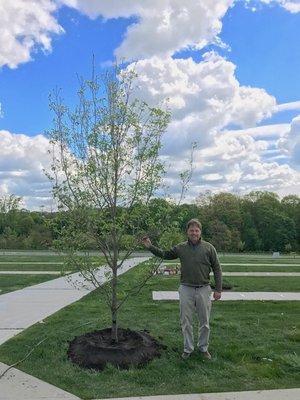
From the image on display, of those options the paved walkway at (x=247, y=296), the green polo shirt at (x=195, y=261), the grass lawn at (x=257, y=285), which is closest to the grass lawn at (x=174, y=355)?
the green polo shirt at (x=195, y=261)

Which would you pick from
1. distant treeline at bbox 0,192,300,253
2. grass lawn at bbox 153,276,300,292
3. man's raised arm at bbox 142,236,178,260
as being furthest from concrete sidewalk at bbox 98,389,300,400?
distant treeline at bbox 0,192,300,253

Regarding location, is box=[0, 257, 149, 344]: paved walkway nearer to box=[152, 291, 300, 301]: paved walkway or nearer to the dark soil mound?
the dark soil mound

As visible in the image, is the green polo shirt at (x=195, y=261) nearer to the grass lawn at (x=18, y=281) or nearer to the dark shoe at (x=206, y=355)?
the dark shoe at (x=206, y=355)

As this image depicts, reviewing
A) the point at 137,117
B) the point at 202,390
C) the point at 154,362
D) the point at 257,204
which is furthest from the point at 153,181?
the point at 257,204

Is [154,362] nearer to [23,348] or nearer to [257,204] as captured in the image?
[23,348]

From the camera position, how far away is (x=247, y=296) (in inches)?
489

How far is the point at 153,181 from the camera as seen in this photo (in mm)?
6609

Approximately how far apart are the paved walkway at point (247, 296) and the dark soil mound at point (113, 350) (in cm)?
526

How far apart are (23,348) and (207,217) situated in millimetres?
64580

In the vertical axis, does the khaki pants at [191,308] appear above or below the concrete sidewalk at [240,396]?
above

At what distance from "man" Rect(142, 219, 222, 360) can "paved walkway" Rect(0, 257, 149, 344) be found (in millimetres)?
1245

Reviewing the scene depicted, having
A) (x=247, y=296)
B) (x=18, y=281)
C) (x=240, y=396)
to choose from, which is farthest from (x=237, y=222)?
(x=240, y=396)

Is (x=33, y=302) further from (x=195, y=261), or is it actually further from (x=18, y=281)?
(x=195, y=261)

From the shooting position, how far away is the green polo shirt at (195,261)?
6242 mm
